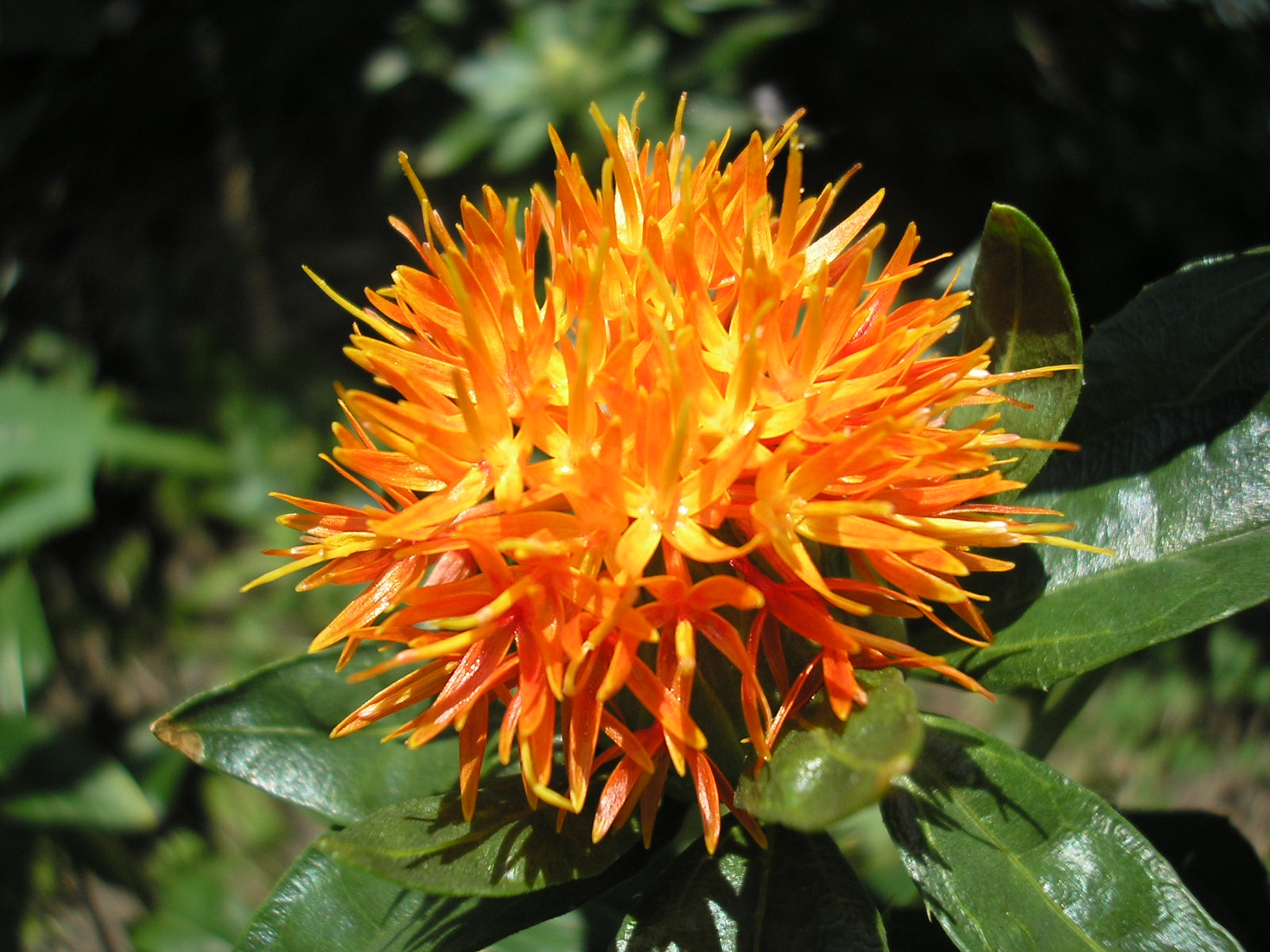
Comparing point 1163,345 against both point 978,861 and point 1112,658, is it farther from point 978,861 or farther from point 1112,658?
point 978,861

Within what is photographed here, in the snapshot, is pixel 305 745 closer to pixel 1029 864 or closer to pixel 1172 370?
pixel 1029 864

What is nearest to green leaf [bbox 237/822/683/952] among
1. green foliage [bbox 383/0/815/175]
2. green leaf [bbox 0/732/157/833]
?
green leaf [bbox 0/732/157/833]

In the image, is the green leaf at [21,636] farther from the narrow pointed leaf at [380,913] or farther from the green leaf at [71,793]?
the narrow pointed leaf at [380,913]

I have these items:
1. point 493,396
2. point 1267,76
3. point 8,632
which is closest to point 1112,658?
point 493,396

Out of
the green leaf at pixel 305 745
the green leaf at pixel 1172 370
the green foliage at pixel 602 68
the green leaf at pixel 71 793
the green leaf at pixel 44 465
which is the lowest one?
the green leaf at pixel 71 793

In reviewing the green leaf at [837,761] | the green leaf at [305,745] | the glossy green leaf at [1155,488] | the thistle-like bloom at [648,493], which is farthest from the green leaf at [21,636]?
the glossy green leaf at [1155,488]
